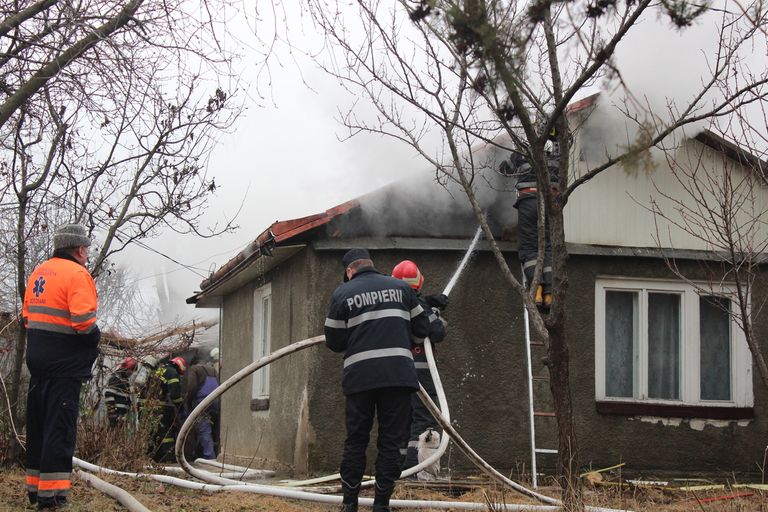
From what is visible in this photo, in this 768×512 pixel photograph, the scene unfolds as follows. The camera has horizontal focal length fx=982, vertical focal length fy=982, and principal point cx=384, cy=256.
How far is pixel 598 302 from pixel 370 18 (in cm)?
408

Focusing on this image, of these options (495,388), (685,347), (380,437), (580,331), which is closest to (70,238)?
(380,437)

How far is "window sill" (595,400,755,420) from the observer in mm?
10164

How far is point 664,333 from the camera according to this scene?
10.7m

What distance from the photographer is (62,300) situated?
6449 mm

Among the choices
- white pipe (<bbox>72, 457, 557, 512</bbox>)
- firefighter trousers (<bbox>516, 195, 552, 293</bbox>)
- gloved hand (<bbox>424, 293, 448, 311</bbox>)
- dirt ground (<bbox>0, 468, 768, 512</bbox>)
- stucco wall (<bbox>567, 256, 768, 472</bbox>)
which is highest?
firefighter trousers (<bbox>516, 195, 552, 293</bbox>)

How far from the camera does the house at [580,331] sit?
989 centimetres

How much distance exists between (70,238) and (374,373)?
2.27 meters

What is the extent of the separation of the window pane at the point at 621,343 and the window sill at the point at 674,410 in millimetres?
243

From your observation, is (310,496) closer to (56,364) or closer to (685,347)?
(56,364)

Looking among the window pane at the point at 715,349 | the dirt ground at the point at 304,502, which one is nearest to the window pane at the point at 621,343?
the window pane at the point at 715,349

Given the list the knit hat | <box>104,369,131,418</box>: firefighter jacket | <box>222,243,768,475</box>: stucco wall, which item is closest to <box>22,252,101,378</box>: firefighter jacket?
the knit hat

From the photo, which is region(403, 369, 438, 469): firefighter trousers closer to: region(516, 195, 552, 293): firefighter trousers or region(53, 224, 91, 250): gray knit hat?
region(516, 195, 552, 293): firefighter trousers

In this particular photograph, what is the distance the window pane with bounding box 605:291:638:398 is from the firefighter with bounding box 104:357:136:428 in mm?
5036

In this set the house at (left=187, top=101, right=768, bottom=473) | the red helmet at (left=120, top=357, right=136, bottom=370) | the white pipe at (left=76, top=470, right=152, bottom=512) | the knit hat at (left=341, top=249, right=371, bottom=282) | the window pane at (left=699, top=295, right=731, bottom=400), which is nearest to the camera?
the white pipe at (left=76, top=470, right=152, bottom=512)
